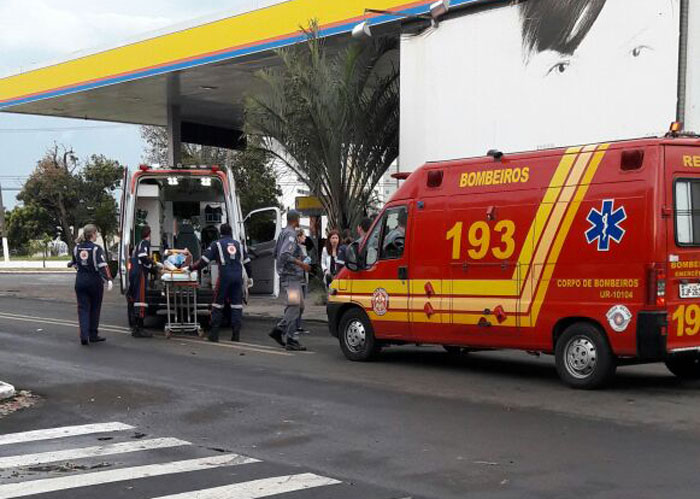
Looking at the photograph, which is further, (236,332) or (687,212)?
(236,332)

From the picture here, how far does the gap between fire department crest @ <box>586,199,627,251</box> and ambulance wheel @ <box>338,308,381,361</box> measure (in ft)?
11.5

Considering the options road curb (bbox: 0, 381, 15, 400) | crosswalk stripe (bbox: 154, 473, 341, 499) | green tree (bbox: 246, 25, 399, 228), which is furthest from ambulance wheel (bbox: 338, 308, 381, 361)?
green tree (bbox: 246, 25, 399, 228)

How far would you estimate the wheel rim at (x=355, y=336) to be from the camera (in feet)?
38.3

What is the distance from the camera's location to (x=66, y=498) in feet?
18.4

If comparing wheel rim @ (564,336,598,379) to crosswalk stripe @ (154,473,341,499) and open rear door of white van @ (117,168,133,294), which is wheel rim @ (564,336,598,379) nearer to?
crosswalk stripe @ (154,473,341,499)

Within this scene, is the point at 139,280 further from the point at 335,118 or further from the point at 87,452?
the point at 87,452

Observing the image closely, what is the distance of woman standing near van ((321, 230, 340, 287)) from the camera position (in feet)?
55.6

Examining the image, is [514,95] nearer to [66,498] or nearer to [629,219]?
[629,219]

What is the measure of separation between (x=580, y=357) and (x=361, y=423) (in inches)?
108

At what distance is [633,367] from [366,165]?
403 inches

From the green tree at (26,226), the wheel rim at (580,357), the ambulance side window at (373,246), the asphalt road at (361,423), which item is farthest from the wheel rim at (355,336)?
the green tree at (26,226)

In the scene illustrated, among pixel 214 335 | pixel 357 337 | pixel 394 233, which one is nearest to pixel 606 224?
pixel 394 233

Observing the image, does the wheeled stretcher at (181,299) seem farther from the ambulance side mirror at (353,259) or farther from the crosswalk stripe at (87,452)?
the crosswalk stripe at (87,452)

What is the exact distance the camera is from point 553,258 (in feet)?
31.0
